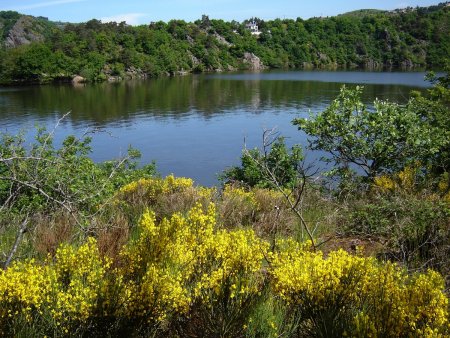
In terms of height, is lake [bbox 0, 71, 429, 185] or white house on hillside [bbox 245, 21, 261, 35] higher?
white house on hillside [bbox 245, 21, 261, 35]

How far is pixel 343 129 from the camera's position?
486 inches

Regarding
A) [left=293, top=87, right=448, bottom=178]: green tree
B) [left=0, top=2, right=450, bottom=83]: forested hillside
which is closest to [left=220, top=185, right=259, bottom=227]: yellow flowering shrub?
[left=293, top=87, right=448, bottom=178]: green tree

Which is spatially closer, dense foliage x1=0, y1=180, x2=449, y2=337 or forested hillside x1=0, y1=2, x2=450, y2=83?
dense foliage x1=0, y1=180, x2=449, y2=337

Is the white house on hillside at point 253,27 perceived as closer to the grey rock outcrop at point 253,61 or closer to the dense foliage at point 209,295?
the grey rock outcrop at point 253,61

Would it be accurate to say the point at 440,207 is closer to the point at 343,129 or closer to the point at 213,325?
the point at 213,325

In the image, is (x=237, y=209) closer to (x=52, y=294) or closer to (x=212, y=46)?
(x=52, y=294)

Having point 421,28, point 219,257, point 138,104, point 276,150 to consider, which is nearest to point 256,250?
point 219,257

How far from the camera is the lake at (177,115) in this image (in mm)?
32656

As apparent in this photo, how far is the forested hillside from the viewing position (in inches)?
3312

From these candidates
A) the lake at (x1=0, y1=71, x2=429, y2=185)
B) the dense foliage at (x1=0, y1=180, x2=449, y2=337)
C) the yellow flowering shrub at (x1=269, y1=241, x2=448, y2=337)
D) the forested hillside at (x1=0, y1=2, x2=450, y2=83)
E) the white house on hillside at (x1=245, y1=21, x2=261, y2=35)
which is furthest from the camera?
the white house on hillside at (x1=245, y1=21, x2=261, y2=35)

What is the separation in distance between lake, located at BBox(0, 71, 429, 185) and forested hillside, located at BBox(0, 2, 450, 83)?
13325mm

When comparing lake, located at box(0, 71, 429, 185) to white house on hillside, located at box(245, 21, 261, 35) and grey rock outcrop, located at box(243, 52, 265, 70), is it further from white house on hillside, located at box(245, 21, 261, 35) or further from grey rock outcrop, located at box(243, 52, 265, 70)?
white house on hillside, located at box(245, 21, 261, 35)

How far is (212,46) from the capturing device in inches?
4771

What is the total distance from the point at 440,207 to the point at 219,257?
4245 millimetres
